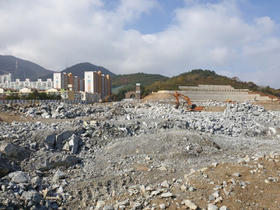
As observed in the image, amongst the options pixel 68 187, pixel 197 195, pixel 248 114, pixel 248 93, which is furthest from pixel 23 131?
pixel 248 93

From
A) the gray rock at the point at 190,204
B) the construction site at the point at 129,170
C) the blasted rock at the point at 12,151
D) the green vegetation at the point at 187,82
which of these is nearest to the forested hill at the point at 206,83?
the green vegetation at the point at 187,82

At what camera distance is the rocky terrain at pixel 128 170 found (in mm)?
4500

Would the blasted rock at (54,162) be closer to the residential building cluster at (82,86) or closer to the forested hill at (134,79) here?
the residential building cluster at (82,86)

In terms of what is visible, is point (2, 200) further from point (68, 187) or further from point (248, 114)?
point (248, 114)

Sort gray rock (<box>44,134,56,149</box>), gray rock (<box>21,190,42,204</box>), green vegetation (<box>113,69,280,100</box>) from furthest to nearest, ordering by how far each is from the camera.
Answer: green vegetation (<box>113,69,280,100</box>)
gray rock (<box>44,134,56,149</box>)
gray rock (<box>21,190,42,204</box>)

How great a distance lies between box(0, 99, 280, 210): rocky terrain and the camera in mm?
4500

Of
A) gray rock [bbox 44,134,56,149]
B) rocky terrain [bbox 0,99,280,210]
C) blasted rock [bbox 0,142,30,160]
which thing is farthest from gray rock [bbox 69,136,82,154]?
blasted rock [bbox 0,142,30,160]

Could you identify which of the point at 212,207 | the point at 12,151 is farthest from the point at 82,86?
the point at 212,207

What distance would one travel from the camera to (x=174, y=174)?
5.78m

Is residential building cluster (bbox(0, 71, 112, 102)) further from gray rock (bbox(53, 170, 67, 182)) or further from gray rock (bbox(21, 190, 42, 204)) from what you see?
gray rock (bbox(21, 190, 42, 204))

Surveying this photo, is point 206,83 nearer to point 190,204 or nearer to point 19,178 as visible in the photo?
point 190,204

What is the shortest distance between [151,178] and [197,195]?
1361 mm

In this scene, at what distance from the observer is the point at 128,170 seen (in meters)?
6.05

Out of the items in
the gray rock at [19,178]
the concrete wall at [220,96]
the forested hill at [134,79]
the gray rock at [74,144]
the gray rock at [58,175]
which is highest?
the forested hill at [134,79]
